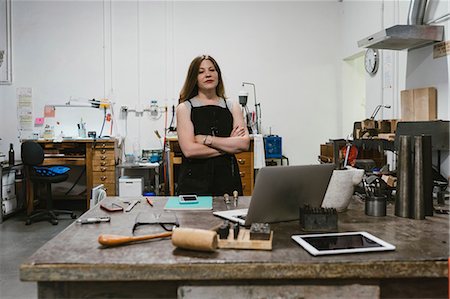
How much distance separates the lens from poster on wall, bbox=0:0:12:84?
5.49m

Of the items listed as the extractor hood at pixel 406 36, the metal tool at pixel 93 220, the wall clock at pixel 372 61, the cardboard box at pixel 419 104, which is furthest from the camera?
the wall clock at pixel 372 61

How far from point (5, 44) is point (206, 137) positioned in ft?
15.1

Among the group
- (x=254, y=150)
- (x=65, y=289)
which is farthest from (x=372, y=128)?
(x=65, y=289)

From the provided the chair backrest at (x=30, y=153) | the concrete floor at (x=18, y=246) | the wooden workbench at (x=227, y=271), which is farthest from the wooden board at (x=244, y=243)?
the chair backrest at (x=30, y=153)

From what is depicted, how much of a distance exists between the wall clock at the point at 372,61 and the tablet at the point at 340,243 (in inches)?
146

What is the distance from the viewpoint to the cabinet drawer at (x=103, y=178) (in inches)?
198

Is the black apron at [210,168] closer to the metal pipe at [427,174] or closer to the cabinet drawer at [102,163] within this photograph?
the metal pipe at [427,174]

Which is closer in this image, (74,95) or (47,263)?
(47,263)

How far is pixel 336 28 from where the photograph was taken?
5812 millimetres

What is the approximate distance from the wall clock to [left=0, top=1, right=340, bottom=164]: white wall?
3.48 ft

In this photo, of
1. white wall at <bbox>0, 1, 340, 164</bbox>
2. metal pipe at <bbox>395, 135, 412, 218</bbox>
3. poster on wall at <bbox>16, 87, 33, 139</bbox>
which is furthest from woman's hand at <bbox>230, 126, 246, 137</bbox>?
poster on wall at <bbox>16, 87, 33, 139</bbox>

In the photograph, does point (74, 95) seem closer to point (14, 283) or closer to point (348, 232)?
point (14, 283)

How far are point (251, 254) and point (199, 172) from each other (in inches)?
43.8

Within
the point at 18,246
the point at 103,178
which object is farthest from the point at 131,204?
the point at 103,178
